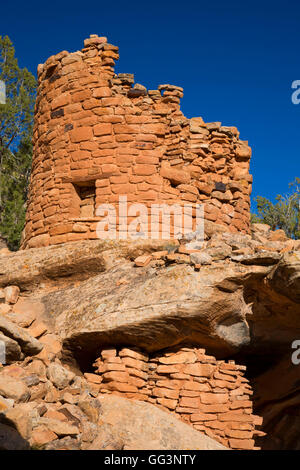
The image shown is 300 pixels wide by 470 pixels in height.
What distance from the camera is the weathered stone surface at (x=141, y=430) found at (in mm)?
4957

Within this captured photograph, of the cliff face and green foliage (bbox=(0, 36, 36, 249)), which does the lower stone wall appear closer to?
the cliff face

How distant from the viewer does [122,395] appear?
6062 millimetres

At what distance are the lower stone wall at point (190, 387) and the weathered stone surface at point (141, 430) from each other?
251 mm

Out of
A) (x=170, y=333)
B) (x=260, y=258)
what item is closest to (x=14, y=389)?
(x=170, y=333)

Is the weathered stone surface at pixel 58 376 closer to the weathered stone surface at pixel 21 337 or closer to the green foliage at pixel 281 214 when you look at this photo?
the weathered stone surface at pixel 21 337

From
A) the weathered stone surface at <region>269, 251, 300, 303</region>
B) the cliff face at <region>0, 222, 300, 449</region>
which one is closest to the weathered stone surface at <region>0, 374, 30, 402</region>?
the cliff face at <region>0, 222, 300, 449</region>

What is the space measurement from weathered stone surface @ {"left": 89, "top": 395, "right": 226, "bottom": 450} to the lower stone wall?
9.9 inches

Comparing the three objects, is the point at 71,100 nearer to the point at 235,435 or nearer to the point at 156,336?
the point at 156,336

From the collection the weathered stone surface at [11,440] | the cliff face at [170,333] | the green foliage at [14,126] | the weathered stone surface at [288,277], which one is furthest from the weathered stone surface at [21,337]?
the green foliage at [14,126]

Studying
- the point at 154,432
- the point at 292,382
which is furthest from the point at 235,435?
the point at 292,382

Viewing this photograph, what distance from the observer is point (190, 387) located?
6.21 m

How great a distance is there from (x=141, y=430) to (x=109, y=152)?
4505 mm

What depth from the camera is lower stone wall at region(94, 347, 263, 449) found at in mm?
6117

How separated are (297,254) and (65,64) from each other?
5438mm
